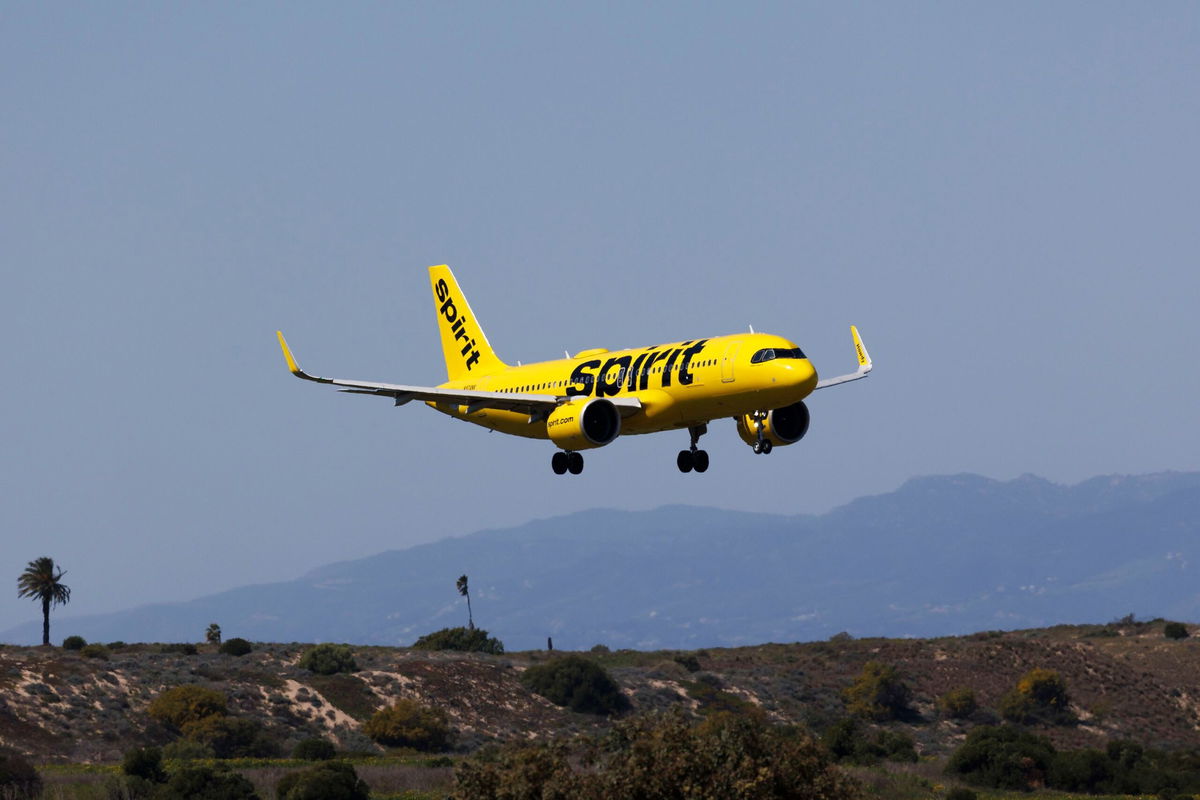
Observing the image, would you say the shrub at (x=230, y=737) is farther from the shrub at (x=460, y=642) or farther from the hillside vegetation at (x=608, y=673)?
the shrub at (x=460, y=642)

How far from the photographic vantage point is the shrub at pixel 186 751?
275 ft

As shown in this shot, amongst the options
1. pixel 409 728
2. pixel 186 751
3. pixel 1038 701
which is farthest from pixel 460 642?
pixel 186 751

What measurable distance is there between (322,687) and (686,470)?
45151mm

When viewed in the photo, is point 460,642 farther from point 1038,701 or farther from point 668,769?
point 668,769

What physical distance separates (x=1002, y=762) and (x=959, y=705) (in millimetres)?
33588

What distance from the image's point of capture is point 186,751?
84438 millimetres

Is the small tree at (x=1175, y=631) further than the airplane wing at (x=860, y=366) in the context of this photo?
Yes

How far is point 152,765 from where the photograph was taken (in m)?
69.3

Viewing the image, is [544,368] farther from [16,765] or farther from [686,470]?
[16,765]

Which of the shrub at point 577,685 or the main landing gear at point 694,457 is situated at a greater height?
the main landing gear at point 694,457

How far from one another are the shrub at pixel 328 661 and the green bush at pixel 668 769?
69.7m

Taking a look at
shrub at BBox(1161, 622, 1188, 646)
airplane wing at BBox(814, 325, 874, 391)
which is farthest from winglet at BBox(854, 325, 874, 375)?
shrub at BBox(1161, 622, 1188, 646)

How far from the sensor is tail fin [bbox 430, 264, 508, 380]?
78500 mm

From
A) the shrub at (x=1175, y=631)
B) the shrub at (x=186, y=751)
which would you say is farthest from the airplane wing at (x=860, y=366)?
the shrub at (x=1175, y=631)
